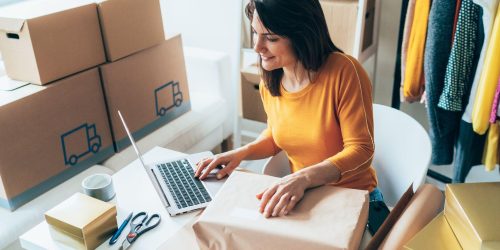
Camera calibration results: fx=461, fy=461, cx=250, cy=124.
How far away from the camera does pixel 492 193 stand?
86 centimetres

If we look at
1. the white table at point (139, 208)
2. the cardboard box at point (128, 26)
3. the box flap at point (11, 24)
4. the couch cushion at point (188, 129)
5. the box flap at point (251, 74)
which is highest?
the box flap at point (11, 24)

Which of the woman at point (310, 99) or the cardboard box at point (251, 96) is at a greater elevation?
the woman at point (310, 99)

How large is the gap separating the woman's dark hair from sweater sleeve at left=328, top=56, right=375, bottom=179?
0.08 meters

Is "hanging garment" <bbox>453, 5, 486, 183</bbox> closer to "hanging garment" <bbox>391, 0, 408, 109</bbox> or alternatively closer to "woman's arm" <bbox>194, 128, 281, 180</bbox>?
"hanging garment" <bbox>391, 0, 408, 109</bbox>

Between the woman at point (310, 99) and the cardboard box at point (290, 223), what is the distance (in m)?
0.11

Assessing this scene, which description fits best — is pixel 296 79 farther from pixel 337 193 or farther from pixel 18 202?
pixel 18 202

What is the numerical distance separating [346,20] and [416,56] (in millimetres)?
378

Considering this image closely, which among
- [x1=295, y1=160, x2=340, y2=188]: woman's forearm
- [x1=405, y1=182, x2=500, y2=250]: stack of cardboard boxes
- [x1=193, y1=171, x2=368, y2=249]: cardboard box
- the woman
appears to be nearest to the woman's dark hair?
the woman

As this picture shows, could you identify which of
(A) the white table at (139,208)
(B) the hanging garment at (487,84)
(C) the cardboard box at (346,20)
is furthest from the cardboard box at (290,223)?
(C) the cardboard box at (346,20)

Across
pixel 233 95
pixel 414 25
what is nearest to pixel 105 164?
pixel 233 95

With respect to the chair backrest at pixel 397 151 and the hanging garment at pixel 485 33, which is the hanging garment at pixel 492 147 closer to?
the hanging garment at pixel 485 33

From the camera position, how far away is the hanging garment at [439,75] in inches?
64.0

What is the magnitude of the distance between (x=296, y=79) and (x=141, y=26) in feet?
2.80

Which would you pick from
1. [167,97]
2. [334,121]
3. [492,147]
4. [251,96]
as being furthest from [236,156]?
[251,96]
